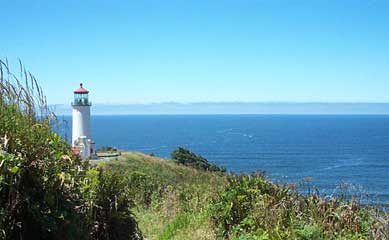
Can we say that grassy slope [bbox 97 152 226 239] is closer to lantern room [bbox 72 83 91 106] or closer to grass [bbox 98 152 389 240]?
grass [bbox 98 152 389 240]

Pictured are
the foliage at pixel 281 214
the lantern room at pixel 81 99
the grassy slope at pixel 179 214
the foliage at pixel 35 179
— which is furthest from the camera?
the lantern room at pixel 81 99

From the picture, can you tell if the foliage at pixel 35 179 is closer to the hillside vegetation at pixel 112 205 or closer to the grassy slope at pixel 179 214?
the hillside vegetation at pixel 112 205

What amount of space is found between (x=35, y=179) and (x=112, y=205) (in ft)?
6.15

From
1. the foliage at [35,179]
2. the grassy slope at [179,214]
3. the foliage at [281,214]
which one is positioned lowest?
the grassy slope at [179,214]

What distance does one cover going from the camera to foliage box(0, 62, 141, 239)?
3.55 metres

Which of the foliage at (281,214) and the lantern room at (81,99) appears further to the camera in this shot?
the lantern room at (81,99)

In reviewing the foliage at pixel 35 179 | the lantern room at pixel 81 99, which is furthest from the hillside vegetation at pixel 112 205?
the lantern room at pixel 81 99

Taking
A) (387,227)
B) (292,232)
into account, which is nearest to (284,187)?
(292,232)

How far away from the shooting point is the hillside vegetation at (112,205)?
3.69m

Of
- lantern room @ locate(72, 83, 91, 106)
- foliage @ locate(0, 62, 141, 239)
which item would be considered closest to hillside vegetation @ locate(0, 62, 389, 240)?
foliage @ locate(0, 62, 141, 239)

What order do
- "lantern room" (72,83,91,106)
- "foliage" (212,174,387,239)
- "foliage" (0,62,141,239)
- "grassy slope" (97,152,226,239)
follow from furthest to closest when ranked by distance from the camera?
"lantern room" (72,83,91,106), "grassy slope" (97,152,226,239), "foliage" (212,174,387,239), "foliage" (0,62,141,239)

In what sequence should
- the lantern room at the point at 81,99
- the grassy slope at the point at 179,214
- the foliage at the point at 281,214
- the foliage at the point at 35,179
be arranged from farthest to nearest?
the lantern room at the point at 81,99
the grassy slope at the point at 179,214
the foliage at the point at 281,214
the foliage at the point at 35,179

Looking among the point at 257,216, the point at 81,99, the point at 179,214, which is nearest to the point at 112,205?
the point at 257,216

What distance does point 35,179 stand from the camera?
12.2 ft
